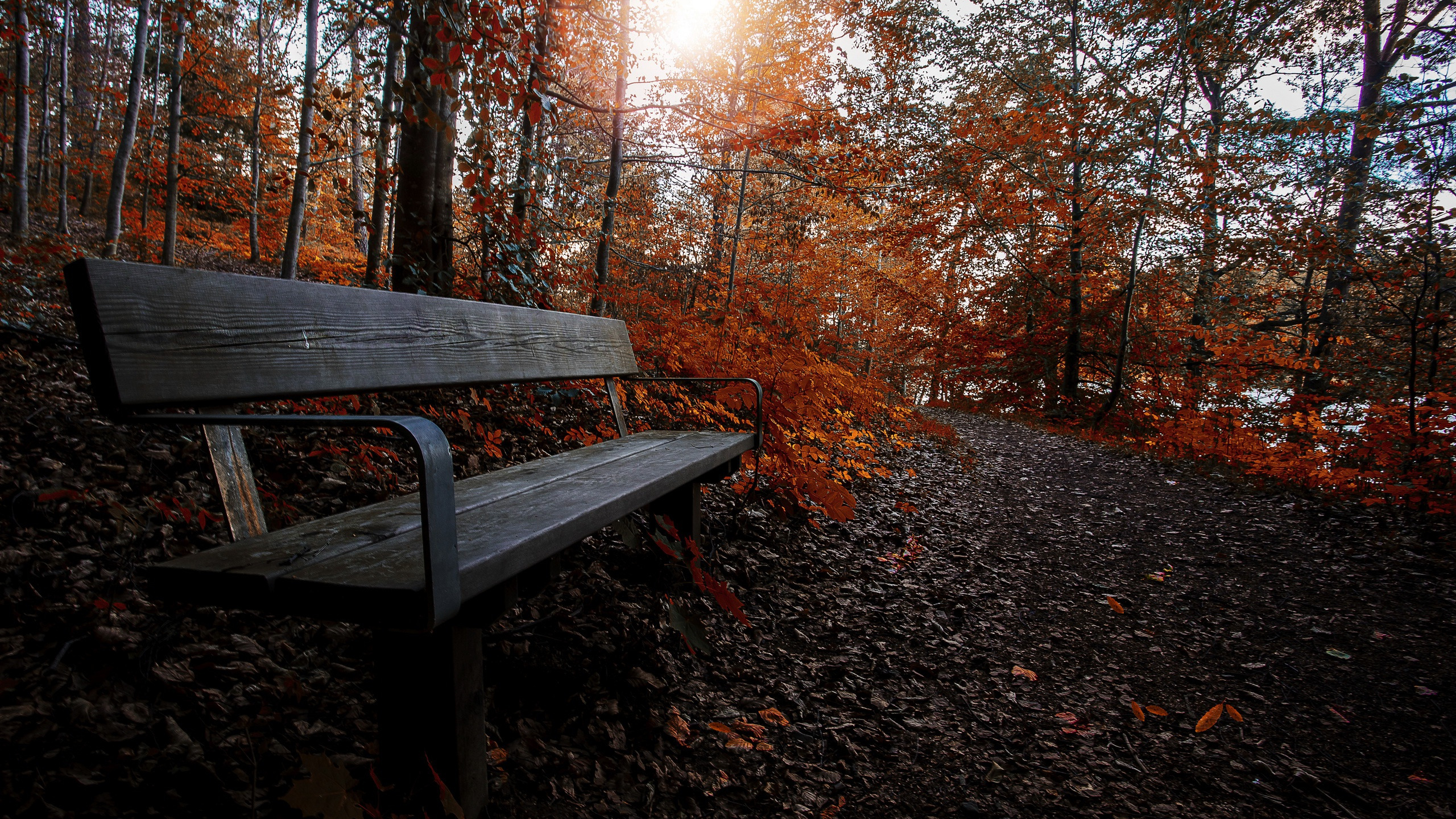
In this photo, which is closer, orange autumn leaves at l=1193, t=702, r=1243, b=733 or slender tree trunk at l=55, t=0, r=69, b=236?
orange autumn leaves at l=1193, t=702, r=1243, b=733

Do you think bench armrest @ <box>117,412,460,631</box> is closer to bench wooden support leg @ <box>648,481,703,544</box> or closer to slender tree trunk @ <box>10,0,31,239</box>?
bench wooden support leg @ <box>648,481,703,544</box>

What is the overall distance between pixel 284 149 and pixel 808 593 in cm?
1689

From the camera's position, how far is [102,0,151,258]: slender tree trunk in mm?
8336

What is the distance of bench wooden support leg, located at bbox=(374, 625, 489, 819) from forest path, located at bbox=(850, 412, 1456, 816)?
1.17 metres

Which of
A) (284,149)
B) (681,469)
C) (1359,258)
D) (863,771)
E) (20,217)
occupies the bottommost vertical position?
(863,771)

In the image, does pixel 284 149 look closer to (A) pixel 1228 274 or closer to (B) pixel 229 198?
(B) pixel 229 198

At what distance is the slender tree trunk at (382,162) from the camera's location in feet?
10.4

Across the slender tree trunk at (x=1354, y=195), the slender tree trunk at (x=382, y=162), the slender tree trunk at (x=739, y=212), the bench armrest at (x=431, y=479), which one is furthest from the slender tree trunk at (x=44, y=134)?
the slender tree trunk at (x=1354, y=195)

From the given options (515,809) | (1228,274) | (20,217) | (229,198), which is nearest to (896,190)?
(515,809)

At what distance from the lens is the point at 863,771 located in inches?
73.2

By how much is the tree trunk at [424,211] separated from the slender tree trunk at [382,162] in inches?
6.1

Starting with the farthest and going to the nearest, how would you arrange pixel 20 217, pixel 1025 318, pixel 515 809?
pixel 1025 318, pixel 20 217, pixel 515 809

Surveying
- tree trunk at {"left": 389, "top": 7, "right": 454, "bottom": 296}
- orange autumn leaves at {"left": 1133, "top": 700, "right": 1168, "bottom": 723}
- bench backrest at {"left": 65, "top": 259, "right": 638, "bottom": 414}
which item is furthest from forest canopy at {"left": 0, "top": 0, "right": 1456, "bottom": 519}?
orange autumn leaves at {"left": 1133, "top": 700, "right": 1168, "bottom": 723}

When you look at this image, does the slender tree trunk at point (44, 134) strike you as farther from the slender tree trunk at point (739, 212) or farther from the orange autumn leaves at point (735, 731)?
the orange autumn leaves at point (735, 731)
